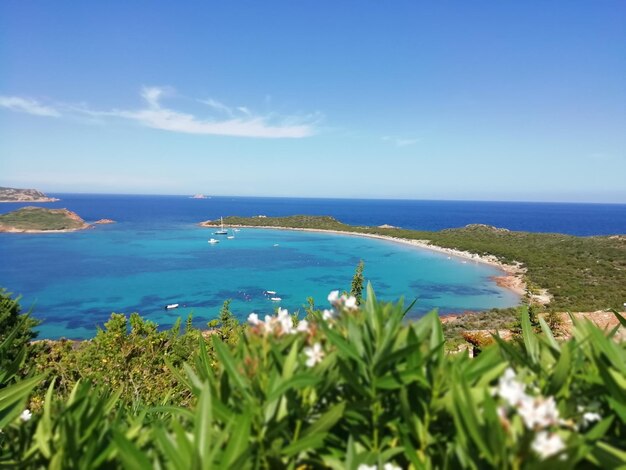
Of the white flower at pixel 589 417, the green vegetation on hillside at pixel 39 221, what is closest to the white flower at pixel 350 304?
the white flower at pixel 589 417

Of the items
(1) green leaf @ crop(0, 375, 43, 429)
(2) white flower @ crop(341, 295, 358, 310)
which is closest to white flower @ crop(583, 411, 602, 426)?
(2) white flower @ crop(341, 295, 358, 310)

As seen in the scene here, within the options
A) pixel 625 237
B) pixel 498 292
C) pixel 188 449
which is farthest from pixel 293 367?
pixel 625 237

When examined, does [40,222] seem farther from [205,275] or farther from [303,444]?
[303,444]

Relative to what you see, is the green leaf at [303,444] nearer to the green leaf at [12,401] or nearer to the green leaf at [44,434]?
the green leaf at [44,434]

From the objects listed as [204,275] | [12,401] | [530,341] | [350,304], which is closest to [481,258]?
[204,275]

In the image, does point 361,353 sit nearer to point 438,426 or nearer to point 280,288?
point 438,426

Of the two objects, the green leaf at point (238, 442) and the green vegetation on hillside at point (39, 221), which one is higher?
the green leaf at point (238, 442)

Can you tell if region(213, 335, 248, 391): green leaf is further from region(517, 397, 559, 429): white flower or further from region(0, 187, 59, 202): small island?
region(0, 187, 59, 202): small island
